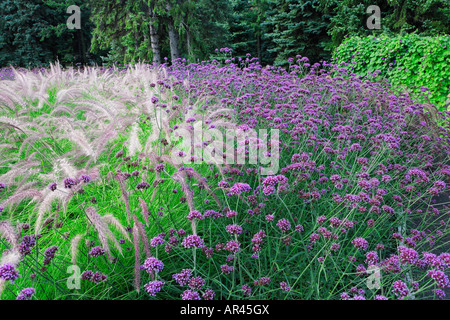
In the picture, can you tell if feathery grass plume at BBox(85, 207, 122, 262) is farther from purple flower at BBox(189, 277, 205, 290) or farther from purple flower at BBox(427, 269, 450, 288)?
purple flower at BBox(427, 269, 450, 288)

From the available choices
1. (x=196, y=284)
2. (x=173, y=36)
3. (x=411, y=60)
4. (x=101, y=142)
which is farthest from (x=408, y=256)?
(x=173, y=36)

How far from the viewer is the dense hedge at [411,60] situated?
690cm

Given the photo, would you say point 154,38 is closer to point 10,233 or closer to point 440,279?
point 10,233

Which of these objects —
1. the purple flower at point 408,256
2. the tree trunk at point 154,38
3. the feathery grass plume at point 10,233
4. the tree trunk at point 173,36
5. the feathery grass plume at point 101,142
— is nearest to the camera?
the feathery grass plume at point 10,233

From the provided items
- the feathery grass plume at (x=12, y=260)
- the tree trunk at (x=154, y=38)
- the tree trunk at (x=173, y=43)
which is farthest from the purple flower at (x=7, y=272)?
the tree trunk at (x=173, y=43)

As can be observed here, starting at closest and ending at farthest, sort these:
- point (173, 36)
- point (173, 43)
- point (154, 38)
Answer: point (154, 38) < point (173, 36) < point (173, 43)

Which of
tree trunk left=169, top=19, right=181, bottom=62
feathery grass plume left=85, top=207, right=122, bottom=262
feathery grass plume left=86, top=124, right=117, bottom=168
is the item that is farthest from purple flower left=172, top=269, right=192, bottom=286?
tree trunk left=169, top=19, right=181, bottom=62

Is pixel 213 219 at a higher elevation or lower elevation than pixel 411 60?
lower

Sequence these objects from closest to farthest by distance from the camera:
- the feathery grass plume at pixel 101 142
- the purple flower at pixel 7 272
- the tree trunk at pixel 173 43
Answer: the purple flower at pixel 7 272
the feathery grass plume at pixel 101 142
the tree trunk at pixel 173 43

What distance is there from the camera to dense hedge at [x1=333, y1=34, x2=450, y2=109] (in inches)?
272

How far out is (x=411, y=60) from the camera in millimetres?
7793

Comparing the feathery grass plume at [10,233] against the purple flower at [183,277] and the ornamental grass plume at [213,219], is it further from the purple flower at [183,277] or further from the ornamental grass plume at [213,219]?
the purple flower at [183,277]

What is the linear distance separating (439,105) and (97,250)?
7992mm
